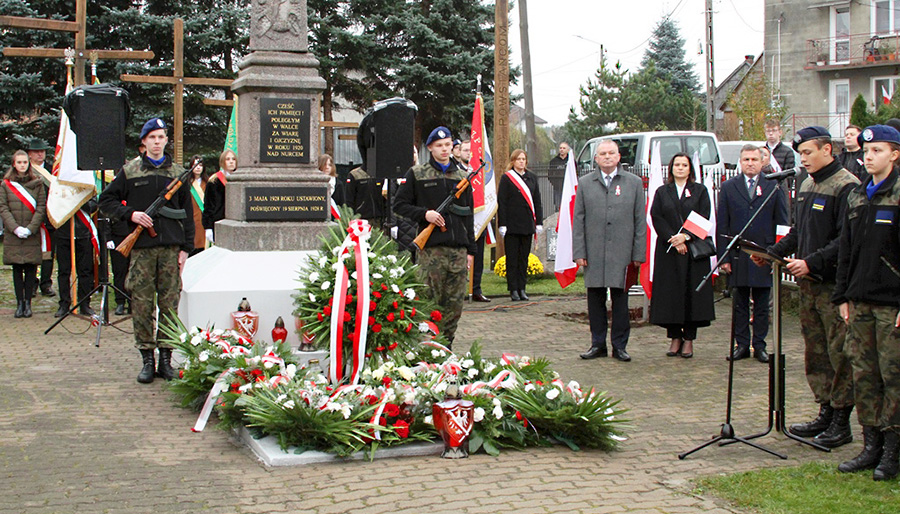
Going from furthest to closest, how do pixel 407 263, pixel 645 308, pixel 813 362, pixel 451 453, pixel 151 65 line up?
pixel 151 65
pixel 645 308
pixel 407 263
pixel 813 362
pixel 451 453

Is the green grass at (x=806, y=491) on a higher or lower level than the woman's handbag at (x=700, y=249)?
lower

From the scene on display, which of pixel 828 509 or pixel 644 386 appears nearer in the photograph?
pixel 828 509

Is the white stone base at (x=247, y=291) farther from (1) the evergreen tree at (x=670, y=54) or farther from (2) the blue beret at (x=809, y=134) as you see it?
(1) the evergreen tree at (x=670, y=54)

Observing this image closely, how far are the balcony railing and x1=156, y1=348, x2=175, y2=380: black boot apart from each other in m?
37.0

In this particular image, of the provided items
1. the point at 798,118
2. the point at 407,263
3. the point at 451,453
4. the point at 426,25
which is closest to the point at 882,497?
the point at 451,453

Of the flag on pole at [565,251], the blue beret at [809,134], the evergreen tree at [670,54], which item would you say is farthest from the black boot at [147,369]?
the evergreen tree at [670,54]

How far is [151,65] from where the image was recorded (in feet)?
77.6

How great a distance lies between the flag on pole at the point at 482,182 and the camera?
14109mm

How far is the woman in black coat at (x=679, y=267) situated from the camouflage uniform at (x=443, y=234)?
2000 millimetres

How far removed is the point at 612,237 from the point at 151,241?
430 cm

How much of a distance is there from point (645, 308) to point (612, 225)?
109 inches

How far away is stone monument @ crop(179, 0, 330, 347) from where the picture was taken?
8.36 m

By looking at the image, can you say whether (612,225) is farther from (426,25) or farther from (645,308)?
(426,25)

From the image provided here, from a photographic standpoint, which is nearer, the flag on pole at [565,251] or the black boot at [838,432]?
the black boot at [838,432]
